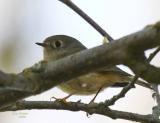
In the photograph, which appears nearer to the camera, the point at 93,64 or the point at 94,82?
the point at 93,64

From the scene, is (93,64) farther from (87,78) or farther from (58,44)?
(58,44)

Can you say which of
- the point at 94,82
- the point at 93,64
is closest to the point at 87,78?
the point at 94,82

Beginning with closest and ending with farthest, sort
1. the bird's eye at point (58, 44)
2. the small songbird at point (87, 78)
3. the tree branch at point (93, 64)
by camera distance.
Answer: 1. the tree branch at point (93, 64)
2. the small songbird at point (87, 78)
3. the bird's eye at point (58, 44)

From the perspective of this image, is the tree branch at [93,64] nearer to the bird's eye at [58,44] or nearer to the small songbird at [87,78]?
the small songbird at [87,78]

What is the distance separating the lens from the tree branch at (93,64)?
0.56 meters

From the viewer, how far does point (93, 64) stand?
2.00ft

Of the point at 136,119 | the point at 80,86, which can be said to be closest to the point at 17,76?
the point at 136,119

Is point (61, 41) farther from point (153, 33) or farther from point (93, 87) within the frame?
point (153, 33)

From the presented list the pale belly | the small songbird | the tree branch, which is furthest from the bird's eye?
the tree branch

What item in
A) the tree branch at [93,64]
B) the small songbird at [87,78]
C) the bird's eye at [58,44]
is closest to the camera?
the tree branch at [93,64]

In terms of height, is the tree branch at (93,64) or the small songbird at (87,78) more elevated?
the small songbird at (87,78)

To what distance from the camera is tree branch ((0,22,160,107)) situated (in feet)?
1.84

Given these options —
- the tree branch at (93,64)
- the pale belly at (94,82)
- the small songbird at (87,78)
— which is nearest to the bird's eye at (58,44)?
the small songbird at (87,78)

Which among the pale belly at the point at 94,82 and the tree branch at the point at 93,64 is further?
the pale belly at the point at 94,82
